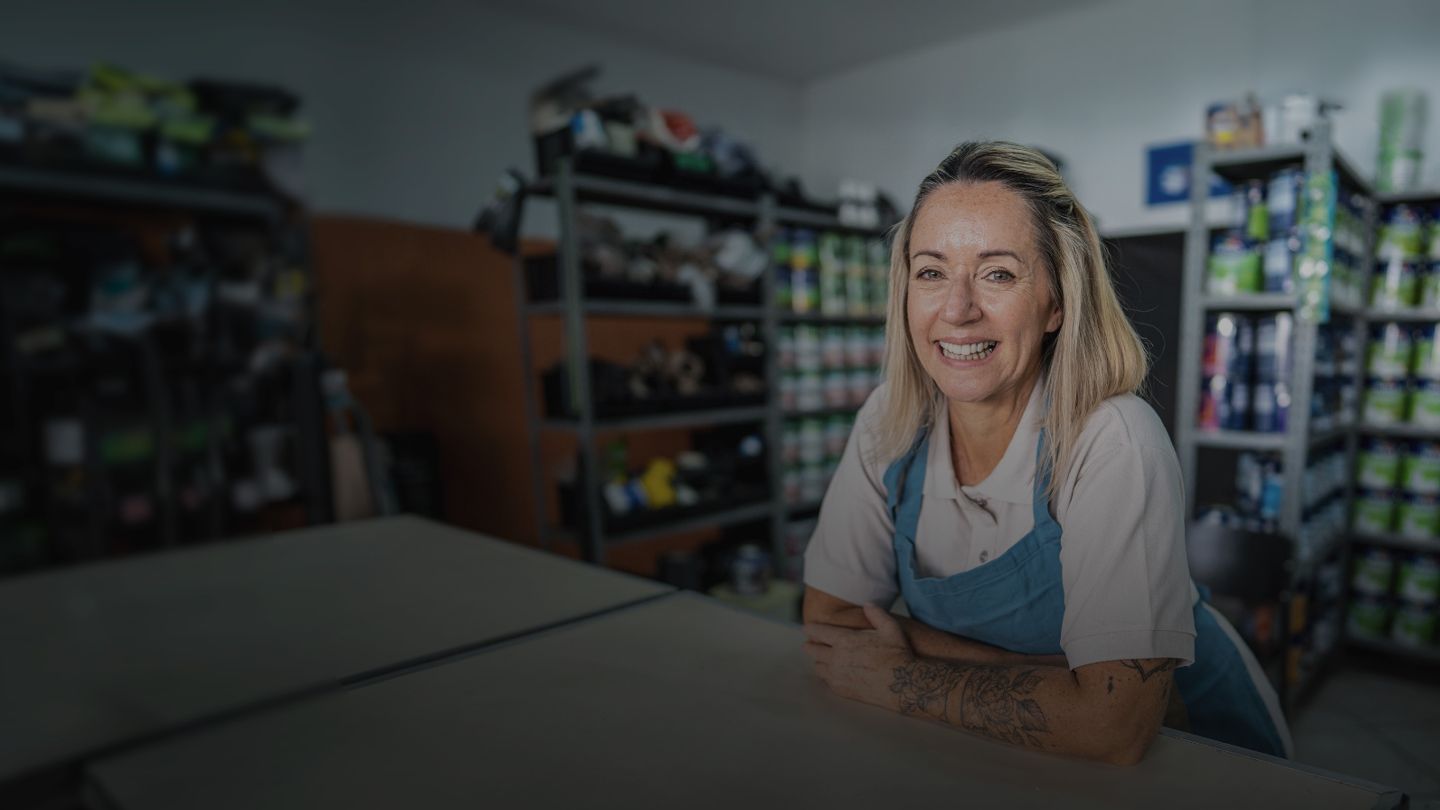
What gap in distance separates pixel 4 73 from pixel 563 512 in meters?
2.17

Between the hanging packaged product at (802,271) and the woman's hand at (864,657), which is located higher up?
the hanging packaged product at (802,271)

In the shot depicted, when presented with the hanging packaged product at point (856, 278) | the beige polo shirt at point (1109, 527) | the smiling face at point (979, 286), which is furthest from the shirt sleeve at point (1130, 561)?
the hanging packaged product at point (856, 278)

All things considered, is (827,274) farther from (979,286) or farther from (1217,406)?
(979,286)

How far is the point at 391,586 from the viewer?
129 cm

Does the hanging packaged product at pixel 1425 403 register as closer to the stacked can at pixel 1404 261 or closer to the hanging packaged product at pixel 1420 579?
the stacked can at pixel 1404 261

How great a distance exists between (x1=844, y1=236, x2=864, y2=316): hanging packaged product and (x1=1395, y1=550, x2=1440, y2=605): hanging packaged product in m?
2.42

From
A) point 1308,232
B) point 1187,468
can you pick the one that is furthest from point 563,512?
point 1308,232

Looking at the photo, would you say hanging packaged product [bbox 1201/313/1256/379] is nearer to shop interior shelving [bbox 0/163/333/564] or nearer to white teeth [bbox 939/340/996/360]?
white teeth [bbox 939/340/996/360]

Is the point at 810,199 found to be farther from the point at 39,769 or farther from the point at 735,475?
the point at 39,769

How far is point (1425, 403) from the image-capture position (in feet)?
9.71

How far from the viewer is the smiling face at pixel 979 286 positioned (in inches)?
27.1

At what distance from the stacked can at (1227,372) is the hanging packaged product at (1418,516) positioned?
1.12 meters

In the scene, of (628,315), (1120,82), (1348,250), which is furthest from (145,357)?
(1120,82)

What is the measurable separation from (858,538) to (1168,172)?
3862 millimetres
